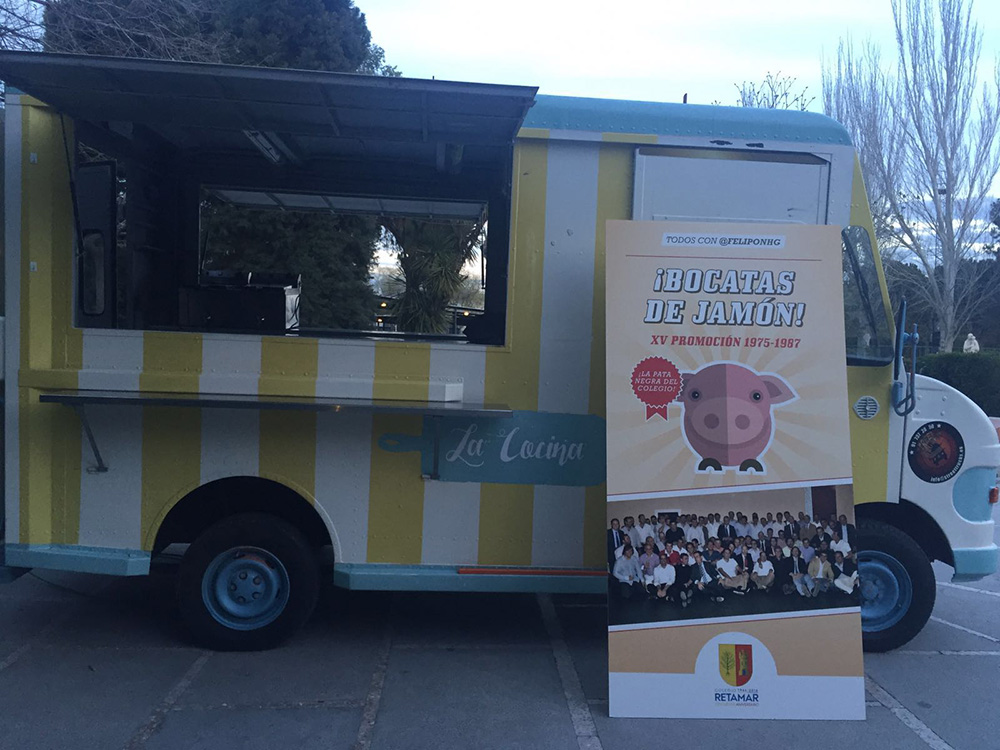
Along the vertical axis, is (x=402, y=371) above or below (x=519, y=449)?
above

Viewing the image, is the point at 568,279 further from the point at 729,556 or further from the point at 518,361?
the point at 729,556

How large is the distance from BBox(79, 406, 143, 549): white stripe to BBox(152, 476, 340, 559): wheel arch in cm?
17

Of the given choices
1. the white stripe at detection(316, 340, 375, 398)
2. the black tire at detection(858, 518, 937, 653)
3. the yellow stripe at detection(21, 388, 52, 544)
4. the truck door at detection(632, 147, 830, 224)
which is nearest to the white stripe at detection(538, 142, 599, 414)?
the truck door at detection(632, 147, 830, 224)

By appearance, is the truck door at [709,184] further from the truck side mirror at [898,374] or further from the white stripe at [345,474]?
the white stripe at [345,474]

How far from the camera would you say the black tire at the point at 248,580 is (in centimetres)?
477

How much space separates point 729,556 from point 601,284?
1594 millimetres

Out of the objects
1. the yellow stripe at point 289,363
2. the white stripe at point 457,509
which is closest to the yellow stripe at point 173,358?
→ the yellow stripe at point 289,363

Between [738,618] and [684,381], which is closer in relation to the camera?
[738,618]

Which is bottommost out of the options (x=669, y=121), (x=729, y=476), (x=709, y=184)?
(x=729, y=476)

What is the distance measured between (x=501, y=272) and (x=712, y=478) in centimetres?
196

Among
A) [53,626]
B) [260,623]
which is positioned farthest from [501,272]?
[53,626]

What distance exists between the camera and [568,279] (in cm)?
480

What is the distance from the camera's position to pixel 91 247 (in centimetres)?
490

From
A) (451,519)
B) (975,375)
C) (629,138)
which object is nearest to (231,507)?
(451,519)
